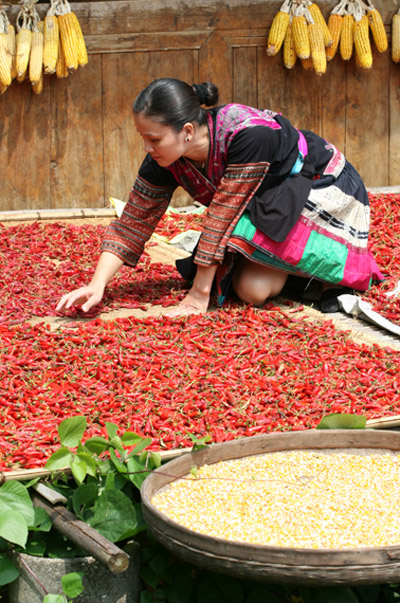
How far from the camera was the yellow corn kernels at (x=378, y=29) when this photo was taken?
244 inches

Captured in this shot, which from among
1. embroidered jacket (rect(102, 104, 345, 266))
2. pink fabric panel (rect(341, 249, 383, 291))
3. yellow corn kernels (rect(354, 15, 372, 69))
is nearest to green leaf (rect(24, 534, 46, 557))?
embroidered jacket (rect(102, 104, 345, 266))

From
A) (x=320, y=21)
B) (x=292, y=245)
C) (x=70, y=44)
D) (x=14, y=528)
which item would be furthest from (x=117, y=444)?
(x=320, y=21)

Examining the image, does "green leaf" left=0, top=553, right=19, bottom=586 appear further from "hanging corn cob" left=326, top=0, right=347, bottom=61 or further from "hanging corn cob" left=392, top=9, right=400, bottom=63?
"hanging corn cob" left=392, top=9, right=400, bottom=63

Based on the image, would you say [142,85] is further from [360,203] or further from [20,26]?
[360,203]

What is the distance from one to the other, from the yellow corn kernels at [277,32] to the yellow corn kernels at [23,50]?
1744mm

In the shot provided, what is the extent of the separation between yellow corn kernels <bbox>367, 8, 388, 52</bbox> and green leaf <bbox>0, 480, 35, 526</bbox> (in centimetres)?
496

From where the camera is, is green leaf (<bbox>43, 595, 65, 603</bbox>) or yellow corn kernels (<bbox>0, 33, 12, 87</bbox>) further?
yellow corn kernels (<bbox>0, 33, 12, 87</bbox>)

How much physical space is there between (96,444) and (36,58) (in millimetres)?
3987

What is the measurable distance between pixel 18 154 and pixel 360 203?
2853 millimetres

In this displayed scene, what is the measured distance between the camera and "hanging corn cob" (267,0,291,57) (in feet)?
19.7

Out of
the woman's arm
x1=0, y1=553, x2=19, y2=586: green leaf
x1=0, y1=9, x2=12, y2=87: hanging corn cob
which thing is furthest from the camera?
x1=0, y1=9, x2=12, y2=87: hanging corn cob

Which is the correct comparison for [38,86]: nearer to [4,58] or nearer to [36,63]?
[36,63]

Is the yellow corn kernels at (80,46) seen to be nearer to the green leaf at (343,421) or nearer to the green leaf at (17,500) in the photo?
the green leaf at (343,421)

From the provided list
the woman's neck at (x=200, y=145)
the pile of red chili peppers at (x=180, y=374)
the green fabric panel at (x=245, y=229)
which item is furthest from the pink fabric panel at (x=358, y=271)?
the woman's neck at (x=200, y=145)
